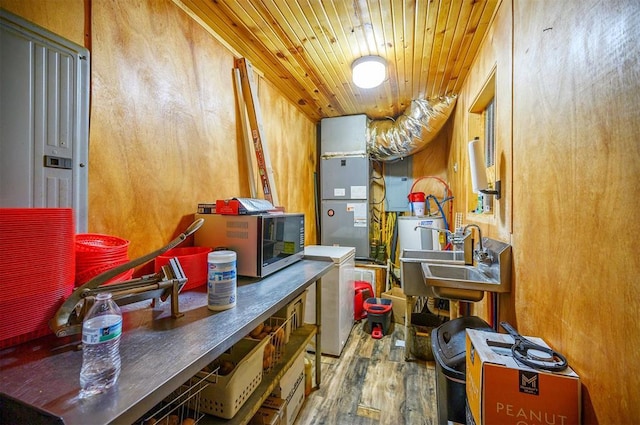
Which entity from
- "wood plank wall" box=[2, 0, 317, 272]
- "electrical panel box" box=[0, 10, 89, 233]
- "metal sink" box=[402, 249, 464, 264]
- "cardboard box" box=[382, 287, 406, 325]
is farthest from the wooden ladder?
"cardboard box" box=[382, 287, 406, 325]

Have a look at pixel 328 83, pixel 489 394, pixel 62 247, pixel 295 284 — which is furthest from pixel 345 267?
pixel 62 247

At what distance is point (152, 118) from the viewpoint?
1352 millimetres

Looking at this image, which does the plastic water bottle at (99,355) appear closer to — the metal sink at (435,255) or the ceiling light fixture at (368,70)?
the metal sink at (435,255)

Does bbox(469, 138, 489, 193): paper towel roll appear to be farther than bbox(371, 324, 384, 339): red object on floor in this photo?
No

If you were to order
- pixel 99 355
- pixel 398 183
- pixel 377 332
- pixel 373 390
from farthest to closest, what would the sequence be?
pixel 398 183, pixel 377 332, pixel 373 390, pixel 99 355

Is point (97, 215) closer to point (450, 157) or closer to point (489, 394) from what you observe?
point (489, 394)

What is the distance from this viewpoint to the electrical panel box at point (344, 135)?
→ 129 inches

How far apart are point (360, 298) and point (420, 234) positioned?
3.22ft

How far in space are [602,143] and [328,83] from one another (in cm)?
223

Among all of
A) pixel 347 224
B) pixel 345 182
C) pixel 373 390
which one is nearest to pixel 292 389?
pixel 373 390

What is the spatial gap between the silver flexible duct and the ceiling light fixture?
2.92 feet

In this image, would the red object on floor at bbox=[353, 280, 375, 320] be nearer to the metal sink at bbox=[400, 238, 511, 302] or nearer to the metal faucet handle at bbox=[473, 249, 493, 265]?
the metal sink at bbox=[400, 238, 511, 302]

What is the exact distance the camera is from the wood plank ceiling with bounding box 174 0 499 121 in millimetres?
1602

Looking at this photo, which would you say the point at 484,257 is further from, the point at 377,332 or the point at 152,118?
the point at 152,118
